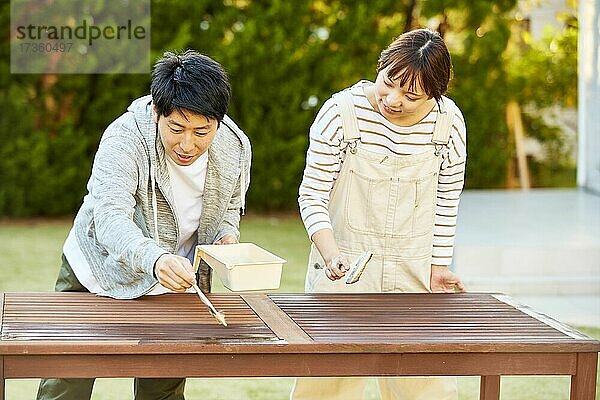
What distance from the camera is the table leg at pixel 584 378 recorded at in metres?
2.59

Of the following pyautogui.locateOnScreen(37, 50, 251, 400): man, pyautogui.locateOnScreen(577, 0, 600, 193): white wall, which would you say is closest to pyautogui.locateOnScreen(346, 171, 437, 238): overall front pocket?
pyautogui.locateOnScreen(37, 50, 251, 400): man

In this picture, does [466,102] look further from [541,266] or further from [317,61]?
[541,266]

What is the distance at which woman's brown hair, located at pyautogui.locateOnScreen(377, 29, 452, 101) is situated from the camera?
9.66ft

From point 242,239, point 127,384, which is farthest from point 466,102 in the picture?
point 127,384

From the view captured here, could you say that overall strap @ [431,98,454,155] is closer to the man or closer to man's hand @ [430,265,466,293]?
man's hand @ [430,265,466,293]

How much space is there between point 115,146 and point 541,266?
3.86 metres

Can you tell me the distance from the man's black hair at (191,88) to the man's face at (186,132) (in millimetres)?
17

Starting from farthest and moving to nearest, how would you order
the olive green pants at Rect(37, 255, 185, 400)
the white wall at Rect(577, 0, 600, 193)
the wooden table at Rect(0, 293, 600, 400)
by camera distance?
the white wall at Rect(577, 0, 600, 193) → the olive green pants at Rect(37, 255, 185, 400) → the wooden table at Rect(0, 293, 600, 400)

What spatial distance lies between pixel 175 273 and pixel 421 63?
0.89 m

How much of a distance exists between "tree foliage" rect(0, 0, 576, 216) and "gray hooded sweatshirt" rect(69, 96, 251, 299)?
18.6ft

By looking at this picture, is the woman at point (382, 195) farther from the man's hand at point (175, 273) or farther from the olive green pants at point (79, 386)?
the man's hand at point (175, 273)

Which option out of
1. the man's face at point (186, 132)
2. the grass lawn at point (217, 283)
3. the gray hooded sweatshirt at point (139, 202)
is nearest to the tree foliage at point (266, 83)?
the grass lawn at point (217, 283)

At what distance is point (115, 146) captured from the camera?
112 inches

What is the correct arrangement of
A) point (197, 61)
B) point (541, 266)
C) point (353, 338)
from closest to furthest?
point (353, 338)
point (197, 61)
point (541, 266)
